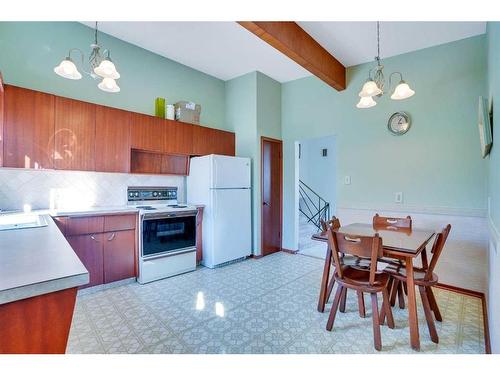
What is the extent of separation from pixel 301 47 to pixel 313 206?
17.7 feet

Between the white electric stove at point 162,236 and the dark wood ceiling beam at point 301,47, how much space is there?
2.18 metres

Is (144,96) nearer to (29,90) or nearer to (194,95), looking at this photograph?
(194,95)

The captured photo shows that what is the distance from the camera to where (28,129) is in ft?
8.14

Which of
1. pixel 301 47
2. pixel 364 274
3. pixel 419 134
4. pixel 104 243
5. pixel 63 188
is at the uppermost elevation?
pixel 301 47

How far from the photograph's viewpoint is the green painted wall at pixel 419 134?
289 cm

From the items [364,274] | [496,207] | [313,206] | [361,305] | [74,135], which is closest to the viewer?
[496,207]

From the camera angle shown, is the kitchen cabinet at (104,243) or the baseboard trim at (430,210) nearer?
the kitchen cabinet at (104,243)

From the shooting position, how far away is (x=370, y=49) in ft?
10.6

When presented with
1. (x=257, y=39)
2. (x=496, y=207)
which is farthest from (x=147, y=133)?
(x=496, y=207)

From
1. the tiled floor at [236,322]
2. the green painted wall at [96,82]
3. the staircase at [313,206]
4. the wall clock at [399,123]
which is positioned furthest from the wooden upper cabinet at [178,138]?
the staircase at [313,206]

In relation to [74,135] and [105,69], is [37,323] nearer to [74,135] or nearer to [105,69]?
[105,69]

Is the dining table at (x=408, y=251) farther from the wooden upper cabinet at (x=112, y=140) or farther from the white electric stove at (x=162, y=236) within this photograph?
the wooden upper cabinet at (x=112, y=140)
